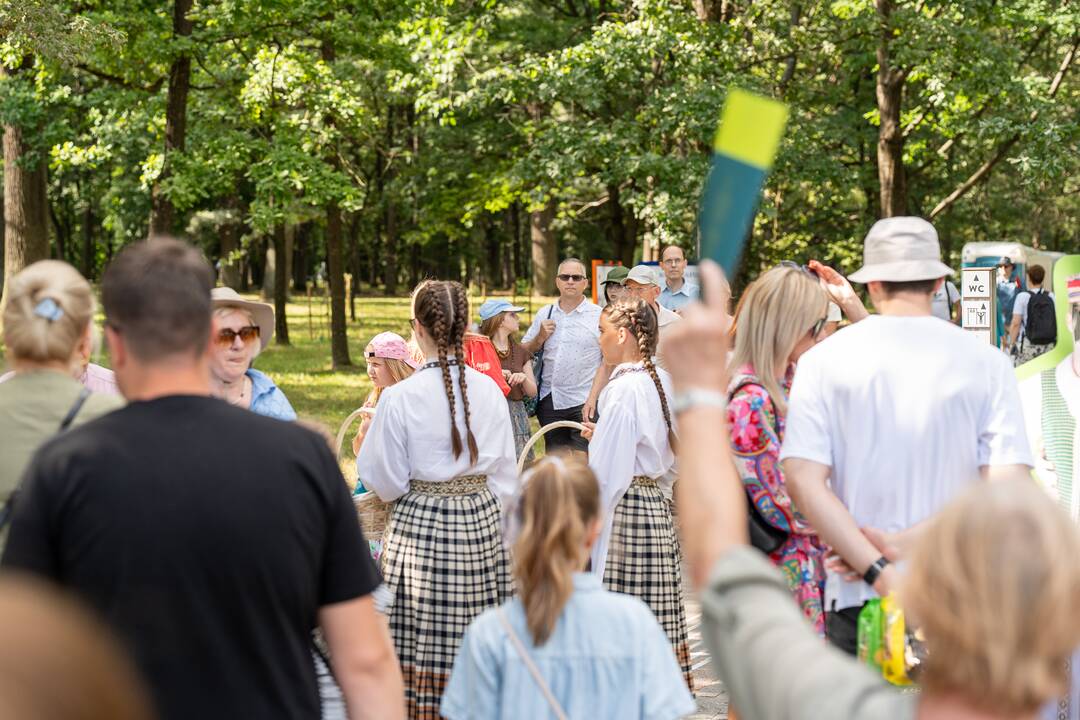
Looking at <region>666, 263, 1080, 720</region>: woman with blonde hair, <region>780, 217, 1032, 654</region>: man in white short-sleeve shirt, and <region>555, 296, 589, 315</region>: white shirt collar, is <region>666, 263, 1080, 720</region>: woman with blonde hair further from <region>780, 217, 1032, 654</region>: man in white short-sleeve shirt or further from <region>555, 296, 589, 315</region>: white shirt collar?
<region>555, 296, 589, 315</region>: white shirt collar

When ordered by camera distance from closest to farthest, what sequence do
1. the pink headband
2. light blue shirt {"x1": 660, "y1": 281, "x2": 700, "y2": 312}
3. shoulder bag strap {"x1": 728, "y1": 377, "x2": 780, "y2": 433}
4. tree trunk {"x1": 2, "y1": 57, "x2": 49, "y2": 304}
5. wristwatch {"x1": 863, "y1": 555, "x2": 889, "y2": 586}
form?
wristwatch {"x1": 863, "y1": 555, "x2": 889, "y2": 586}
shoulder bag strap {"x1": 728, "y1": 377, "x2": 780, "y2": 433}
the pink headband
light blue shirt {"x1": 660, "y1": 281, "x2": 700, "y2": 312}
tree trunk {"x1": 2, "y1": 57, "x2": 49, "y2": 304}

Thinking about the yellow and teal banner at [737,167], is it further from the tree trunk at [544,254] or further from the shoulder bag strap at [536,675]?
the tree trunk at [544,254]

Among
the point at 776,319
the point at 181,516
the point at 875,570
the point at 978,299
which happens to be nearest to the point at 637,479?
the point at 776,319

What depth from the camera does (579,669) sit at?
11.0 feet

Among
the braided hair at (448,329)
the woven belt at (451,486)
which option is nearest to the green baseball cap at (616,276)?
the braided hair at (448,329)

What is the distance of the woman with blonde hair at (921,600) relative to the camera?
1.53 metres

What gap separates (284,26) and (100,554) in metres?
15.3

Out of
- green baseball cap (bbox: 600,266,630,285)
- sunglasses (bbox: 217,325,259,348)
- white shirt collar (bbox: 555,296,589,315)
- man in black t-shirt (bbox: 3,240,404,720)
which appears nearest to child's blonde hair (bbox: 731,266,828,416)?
sunglasses (bbox: 217,325,259,348)

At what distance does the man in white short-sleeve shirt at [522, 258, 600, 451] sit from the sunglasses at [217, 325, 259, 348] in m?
4.67

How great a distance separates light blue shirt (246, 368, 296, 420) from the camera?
4.76m

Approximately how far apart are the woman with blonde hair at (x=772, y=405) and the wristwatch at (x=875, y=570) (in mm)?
472

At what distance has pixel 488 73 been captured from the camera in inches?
674

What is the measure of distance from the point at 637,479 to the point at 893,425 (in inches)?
81.9

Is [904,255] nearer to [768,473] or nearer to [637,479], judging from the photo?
[768,473]
